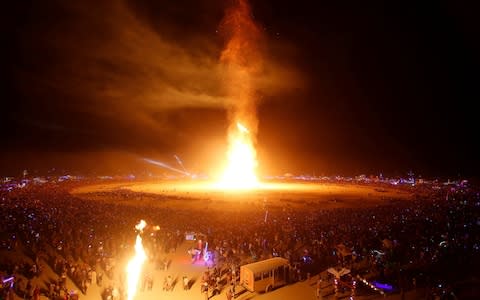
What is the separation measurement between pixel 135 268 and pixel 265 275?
23.0 feet

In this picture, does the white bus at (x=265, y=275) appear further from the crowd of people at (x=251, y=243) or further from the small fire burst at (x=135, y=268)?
the small fire burst at (x=135, y=268)

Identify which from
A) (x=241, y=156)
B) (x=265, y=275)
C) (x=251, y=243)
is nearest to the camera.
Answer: (x=265, y=275)

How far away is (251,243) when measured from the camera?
22.5 meters

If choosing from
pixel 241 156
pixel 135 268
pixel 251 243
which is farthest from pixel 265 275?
pixel 241 156

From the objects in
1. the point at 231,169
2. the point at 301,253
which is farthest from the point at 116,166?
the point at 301,253

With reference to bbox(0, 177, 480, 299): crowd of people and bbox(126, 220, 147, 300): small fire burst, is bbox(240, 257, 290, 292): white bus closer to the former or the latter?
bbox(0, 177, 480, 299): crowd of people

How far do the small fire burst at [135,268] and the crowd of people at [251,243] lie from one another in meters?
0.43

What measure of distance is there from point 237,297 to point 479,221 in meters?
20.4

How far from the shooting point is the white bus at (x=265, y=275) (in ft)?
55.5

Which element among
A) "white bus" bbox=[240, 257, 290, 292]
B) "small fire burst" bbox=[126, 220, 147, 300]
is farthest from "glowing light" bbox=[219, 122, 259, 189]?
"white bus" bbox=[240, 257, 290, 292]

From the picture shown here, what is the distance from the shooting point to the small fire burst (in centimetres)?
1738

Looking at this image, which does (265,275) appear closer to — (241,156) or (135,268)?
(135,268)

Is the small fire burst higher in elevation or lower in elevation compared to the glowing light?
lower

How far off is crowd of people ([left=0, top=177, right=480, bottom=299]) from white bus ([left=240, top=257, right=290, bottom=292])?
0.79 m
